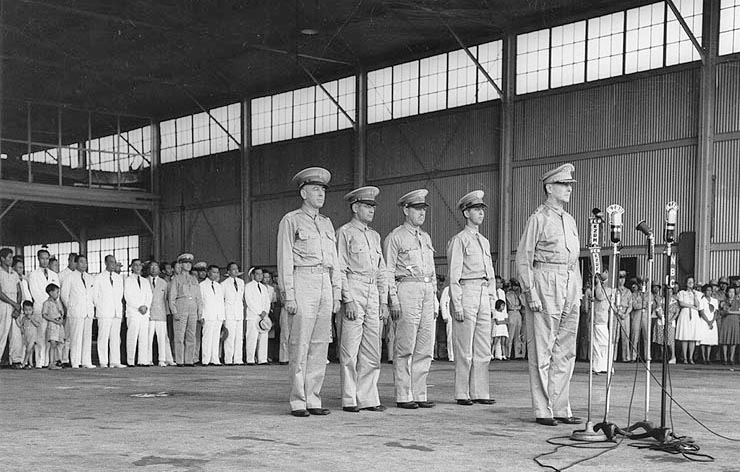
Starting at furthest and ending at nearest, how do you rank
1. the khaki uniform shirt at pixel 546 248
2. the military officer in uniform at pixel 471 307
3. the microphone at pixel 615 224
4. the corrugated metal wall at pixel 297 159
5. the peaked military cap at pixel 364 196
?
the corrugated metal wall at pixel 297 159, the military officer in uniform at pixel 471 307, the peaked military cap at pixel 364 196, the khaki uniform shirt at pixel 546 248, the microphone at pixel 615 224

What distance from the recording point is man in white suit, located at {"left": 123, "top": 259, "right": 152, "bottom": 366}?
52.5 feet

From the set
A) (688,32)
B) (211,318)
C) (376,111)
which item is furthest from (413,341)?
(376,111)

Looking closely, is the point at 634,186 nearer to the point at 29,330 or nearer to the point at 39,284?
the point at 39,284

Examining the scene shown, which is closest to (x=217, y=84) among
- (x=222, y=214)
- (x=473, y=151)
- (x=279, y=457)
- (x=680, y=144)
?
(x=222, y=214)

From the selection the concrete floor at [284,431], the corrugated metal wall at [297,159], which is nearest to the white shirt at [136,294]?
the concrete floor at [284,431]

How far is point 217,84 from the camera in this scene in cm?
3030

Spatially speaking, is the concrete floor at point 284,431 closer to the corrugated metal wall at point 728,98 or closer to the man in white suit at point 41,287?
the man in white suit at point 41,287

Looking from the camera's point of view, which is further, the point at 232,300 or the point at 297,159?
the point at 297,159

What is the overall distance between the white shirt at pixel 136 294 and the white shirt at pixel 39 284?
127 cm

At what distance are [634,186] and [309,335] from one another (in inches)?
572

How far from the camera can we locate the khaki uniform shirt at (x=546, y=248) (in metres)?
7.35

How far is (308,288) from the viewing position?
7688mm

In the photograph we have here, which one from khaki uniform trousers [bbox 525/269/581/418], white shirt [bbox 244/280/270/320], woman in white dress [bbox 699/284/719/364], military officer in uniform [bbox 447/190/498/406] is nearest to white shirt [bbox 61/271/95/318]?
white shirt [bbox 244/280/270/320]

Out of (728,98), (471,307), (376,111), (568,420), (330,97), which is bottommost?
(568,420)
